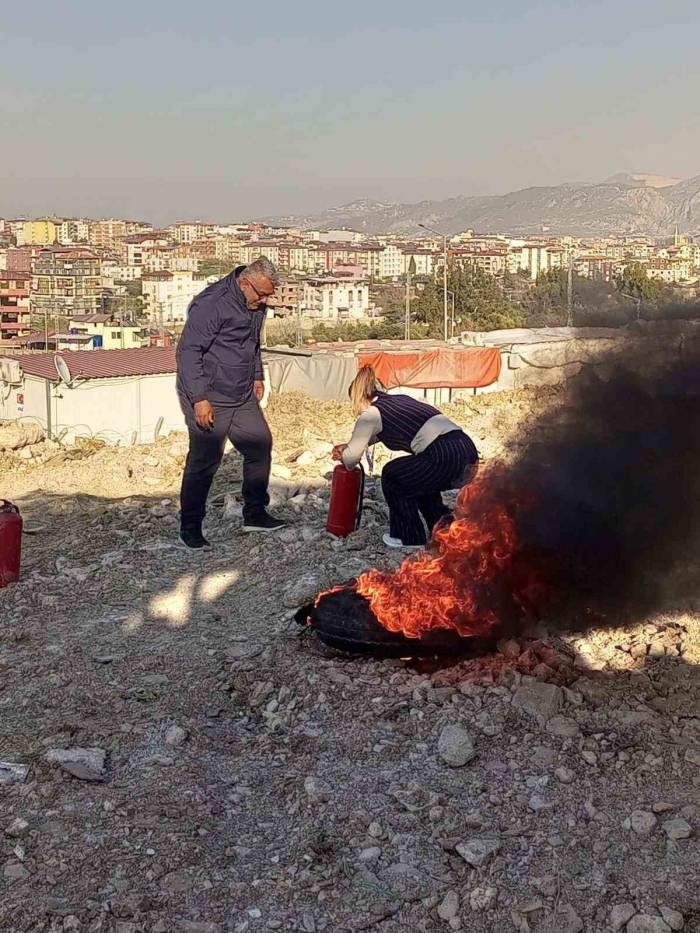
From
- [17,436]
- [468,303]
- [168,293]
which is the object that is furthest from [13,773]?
[168,293]

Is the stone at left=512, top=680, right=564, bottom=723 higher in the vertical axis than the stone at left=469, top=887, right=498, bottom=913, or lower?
higher

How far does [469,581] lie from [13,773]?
Result: 244cm

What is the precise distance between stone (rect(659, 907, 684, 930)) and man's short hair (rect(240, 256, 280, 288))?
5.38m

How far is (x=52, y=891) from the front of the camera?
3.49 m

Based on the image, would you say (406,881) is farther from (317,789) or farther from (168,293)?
(168,293)

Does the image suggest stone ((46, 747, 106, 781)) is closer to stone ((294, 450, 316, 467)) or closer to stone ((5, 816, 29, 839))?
stone ((5, 816, 29, 839))

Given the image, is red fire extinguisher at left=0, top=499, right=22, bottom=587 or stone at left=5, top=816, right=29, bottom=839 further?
red fire extinguisher at left=0, top=499, right=22, bottom=587

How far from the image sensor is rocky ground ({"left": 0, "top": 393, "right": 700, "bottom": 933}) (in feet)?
11.3

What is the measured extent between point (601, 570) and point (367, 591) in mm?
1282

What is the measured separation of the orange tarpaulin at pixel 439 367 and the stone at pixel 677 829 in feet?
69.0

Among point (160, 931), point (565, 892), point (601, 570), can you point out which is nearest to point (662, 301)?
point (601, 570)

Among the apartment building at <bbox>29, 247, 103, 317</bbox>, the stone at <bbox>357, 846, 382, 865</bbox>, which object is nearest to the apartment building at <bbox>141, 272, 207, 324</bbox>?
the apartment building at <bbox>29, 247, 103, 317</bbox>

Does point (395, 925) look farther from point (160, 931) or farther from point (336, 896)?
point (160, 931)

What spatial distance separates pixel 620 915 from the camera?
10.9 feet
